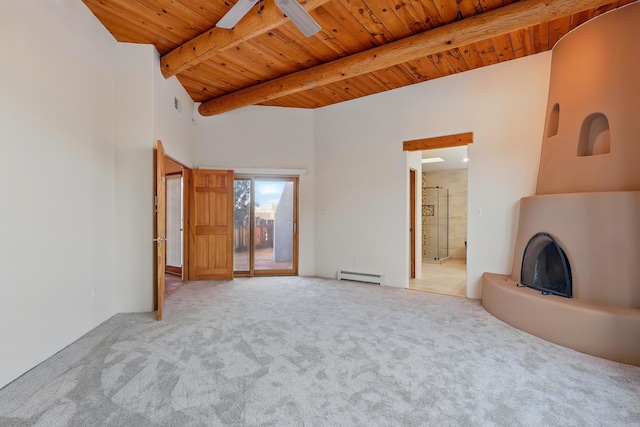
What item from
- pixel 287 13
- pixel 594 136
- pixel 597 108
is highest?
pixel 287 13

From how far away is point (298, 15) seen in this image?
8.12 feet

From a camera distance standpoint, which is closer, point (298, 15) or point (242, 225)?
point (298, 15)

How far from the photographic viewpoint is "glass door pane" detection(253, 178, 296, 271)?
612 cm

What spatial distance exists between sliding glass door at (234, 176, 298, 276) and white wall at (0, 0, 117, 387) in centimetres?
258

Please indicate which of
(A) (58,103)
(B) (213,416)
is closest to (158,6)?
(A) (58,103)

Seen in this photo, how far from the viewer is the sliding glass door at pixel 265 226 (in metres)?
6.07

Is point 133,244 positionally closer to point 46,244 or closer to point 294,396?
point 46,244

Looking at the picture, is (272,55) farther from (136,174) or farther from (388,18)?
(136,174)

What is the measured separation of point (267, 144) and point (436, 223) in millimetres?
5678

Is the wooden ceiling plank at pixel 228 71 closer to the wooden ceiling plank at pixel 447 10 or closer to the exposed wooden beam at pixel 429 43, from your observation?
the exposed wooden beam at pixel 429 43

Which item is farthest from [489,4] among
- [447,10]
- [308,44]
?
[308,44]

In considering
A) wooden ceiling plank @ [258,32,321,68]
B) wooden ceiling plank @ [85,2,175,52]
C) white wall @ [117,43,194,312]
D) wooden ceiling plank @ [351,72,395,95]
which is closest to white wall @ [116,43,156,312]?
white wall @ [117,43,194,312]

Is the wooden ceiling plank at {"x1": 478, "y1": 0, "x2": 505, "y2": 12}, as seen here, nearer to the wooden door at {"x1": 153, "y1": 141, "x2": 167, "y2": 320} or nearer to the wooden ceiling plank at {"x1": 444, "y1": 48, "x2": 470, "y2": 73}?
the wooden ceiling plank at {"x1": 444, "y1": 48, "x2": 470, "y2": 73}

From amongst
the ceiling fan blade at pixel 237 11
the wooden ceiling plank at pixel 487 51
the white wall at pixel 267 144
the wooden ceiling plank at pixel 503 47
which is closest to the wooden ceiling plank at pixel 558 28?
the wooden ceiling plank at pixel 503 47
